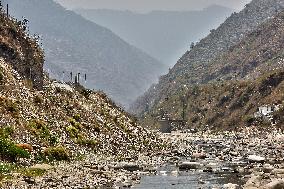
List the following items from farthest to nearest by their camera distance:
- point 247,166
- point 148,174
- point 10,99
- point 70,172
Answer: point 10,99, point 247,166, point 148,174, point 70,172

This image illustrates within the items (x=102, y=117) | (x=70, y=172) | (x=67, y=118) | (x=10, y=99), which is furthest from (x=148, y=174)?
(x=102, y=117)

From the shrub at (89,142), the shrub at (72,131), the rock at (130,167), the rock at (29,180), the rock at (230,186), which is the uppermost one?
the shrub at (72,131)

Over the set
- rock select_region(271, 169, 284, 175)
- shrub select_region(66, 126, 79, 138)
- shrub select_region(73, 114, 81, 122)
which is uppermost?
shrub select_region(73, 114, 81, 122)

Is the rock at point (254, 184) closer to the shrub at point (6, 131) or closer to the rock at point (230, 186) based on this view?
the rock at point (230, 186)

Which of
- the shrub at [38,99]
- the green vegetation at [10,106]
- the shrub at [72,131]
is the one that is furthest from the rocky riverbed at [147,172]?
the shrub at [38,99]

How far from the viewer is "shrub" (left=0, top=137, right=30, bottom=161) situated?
176 ft

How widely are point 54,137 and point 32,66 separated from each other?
3148 cm

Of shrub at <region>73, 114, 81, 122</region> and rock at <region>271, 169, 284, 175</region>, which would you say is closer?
rock at <region>271, 169, 284, 175</region>

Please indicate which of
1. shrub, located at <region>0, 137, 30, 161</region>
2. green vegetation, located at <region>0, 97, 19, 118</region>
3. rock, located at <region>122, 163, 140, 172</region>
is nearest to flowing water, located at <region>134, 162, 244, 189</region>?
rock, located at <region>122, 163, 140, 172</region>

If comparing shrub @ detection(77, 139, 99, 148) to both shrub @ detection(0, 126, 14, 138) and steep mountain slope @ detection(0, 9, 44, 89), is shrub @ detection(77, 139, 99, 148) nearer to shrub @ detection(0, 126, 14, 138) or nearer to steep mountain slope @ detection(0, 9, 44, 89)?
shrub @ detection(0, 126, 14, 138)

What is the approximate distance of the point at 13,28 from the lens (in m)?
97.6

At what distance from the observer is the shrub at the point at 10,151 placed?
5368 cm

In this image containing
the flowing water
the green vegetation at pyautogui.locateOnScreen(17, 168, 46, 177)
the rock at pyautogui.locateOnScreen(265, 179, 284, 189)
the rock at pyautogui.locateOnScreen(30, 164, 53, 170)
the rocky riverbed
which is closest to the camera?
the rock at pyautogui.locateOnScreen(265, 179, 284, 189)

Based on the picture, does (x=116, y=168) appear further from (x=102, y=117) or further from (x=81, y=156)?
(x=102, y=117)
